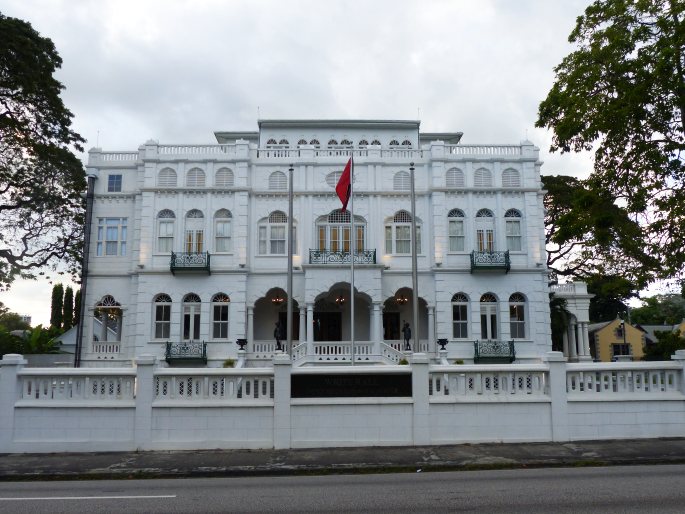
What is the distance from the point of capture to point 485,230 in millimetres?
30000

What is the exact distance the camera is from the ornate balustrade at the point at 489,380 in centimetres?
1245

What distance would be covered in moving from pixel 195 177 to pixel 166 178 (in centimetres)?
148

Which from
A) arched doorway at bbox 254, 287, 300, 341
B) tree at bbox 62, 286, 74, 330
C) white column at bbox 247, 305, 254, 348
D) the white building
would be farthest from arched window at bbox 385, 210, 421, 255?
tree at bbox 62, 286, 74, 330

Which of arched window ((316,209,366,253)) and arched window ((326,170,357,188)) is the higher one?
arched window ((326,170,357,188))

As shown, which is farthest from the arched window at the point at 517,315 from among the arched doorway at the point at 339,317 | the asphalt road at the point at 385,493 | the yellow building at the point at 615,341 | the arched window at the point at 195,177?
the yellow building at the point at 615,341

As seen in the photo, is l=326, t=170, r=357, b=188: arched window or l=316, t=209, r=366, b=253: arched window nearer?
l=316, t=209, r=366, b=253: arched window

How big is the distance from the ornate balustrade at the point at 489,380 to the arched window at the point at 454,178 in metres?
18.7

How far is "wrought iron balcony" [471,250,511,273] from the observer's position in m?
28.8

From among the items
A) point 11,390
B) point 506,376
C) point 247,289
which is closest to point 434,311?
point 247,289

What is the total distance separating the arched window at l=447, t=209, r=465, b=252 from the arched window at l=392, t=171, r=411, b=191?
8.75 feet

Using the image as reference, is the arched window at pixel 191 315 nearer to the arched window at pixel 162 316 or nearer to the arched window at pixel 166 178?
the arched window at pixel 162 316

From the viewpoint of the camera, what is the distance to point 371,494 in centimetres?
851

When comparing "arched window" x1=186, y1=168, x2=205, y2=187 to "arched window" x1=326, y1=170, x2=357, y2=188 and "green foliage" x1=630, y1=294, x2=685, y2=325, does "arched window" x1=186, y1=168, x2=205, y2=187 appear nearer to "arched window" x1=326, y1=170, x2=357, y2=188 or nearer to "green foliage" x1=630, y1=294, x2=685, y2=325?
"arched window" x1=326, y1=170, x2=357, y2=188

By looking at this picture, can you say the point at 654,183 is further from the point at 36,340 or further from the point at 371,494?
the point at 36,340
